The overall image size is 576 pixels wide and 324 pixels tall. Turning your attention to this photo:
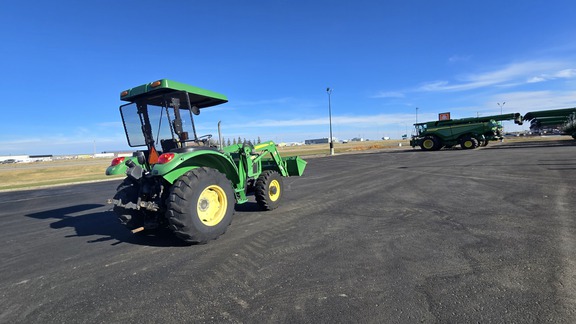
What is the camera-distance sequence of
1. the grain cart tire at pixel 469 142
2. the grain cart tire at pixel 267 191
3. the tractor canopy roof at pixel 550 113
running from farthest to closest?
1. the tractor canopy roof at pixel 550 113
2. the grain cart tire at pixel 469 142
3. the grain cart tire at pixel 267 191

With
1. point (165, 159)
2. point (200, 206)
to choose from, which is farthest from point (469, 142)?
point (165, 159)

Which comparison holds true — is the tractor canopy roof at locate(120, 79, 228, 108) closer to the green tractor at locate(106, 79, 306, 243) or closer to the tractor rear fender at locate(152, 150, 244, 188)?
the green tractor at locate(106, 79, 306, 243)

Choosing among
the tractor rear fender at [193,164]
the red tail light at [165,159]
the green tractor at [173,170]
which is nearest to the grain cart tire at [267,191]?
the green tractor at [173,170]

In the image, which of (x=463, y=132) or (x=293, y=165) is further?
(x=463, y=132)

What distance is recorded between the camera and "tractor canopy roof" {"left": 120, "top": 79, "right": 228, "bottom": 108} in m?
4.64

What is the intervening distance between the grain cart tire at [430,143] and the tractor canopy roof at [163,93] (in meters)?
27.9

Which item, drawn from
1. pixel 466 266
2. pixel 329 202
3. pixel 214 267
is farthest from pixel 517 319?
pixel 329 202

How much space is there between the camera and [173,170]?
4484 mm

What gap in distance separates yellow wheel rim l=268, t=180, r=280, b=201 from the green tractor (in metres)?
0.96

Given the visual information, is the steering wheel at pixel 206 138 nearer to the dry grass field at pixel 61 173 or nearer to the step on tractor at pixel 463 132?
the dry grass field at pixel 61 173

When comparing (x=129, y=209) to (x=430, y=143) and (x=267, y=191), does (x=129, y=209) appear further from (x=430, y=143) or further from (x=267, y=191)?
(x=430, y=143)

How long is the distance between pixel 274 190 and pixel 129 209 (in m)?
3.24

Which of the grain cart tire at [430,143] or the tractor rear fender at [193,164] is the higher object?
the tractor rear fender at [193,164]

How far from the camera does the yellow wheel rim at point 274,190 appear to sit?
22.5 feet
